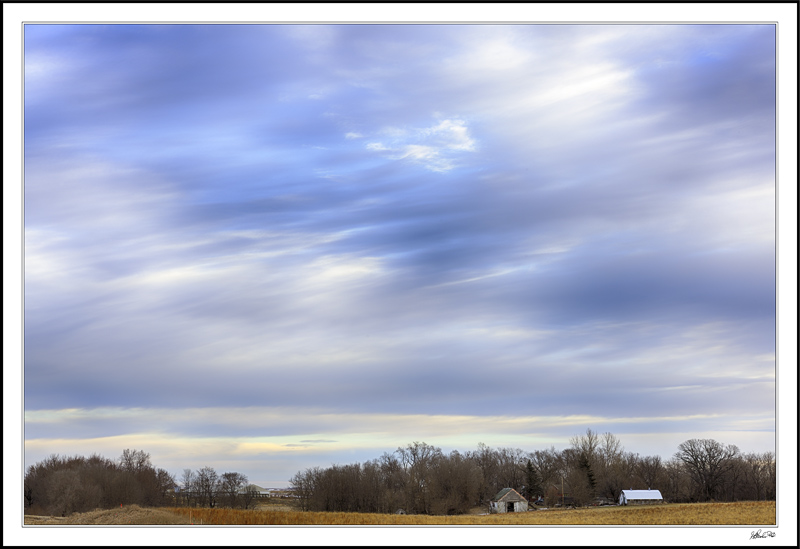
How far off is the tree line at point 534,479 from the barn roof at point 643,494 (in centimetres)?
209

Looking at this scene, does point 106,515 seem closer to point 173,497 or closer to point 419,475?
point 173,497

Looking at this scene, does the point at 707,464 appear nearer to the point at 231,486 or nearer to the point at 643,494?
the point at 643,494

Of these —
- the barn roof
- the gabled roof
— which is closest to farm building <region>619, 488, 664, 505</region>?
the barn roof

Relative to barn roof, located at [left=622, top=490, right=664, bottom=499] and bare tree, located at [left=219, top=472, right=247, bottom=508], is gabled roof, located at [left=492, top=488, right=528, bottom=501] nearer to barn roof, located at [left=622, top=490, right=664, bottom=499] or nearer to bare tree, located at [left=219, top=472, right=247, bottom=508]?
barn roof, located at [left=622, top=490, right=664, bottom=499]

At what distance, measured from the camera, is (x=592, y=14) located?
22.4 metres

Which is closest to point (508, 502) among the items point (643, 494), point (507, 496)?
point (507, 496)

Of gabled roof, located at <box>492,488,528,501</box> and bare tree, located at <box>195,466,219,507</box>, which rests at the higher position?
bare tree, located at <box>195,466,219,507</box>

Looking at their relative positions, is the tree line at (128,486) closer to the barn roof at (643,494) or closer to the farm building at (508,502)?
the farm building at (508,502)

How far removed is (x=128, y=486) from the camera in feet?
159

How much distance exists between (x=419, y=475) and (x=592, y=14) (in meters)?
52.0

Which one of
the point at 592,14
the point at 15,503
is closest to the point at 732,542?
the point at 592,14

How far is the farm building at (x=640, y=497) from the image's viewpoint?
75.1 metres

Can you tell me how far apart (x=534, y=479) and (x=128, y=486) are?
54.3 meters

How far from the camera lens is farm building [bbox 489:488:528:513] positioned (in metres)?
71.8
